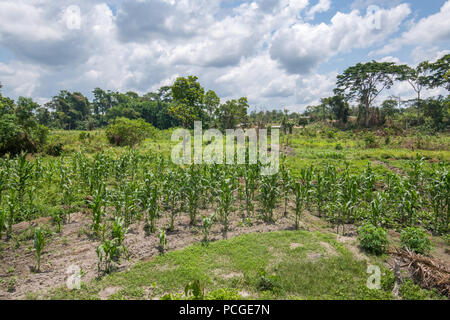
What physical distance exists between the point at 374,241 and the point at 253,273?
2.94 m

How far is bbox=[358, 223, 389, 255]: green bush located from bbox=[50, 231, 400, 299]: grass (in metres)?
0.51

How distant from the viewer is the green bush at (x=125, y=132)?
20.8m

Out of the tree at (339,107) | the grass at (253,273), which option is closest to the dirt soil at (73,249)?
the grass at (253,273)

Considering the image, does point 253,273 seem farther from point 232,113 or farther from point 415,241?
point 232,113

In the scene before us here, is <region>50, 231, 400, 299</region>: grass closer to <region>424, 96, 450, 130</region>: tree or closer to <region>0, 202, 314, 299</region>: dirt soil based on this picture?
<region>0, 202, 314, 299</region>: dirt soil

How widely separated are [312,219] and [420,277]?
341 cm

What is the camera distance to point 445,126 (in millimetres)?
34375

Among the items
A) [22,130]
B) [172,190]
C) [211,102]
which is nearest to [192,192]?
[172,190]

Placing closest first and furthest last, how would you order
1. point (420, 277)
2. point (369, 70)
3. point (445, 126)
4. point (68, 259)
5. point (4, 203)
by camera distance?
point (420, 277), point (68, 259), point (4, 203), point (445, 126), point (369, 70)

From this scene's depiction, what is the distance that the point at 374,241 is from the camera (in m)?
5.41

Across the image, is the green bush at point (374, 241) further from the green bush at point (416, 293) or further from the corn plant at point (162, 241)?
the corn plant at point (162, 241)

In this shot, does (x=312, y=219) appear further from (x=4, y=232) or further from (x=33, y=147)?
(x=33, y=147)

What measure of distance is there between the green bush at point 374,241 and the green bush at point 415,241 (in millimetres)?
430
